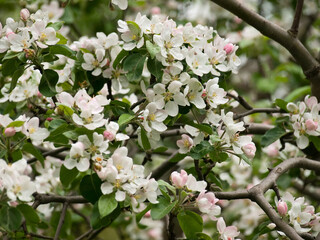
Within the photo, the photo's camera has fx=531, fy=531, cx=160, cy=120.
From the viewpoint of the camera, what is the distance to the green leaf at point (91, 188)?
1414 mm

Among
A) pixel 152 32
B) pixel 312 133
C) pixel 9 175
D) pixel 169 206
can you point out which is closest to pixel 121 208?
pixel 169 206

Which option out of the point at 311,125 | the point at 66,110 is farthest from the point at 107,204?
the point at 311,125

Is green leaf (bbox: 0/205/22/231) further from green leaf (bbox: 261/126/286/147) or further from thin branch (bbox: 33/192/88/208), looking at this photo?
green leaf (bbox: 261/126/286/147)

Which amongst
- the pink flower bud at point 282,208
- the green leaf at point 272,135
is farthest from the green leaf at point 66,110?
the green leaf at point 272,135

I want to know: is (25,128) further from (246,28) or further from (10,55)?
(246,28)

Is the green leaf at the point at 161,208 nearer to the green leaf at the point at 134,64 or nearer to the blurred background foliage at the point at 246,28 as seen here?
the green leaf at the point at 134,64

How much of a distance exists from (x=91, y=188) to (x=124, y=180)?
0.43ft

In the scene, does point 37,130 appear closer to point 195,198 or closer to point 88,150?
point 88,150

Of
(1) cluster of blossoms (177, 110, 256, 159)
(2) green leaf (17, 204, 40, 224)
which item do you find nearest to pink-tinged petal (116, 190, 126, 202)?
(2) green leaf (17, 204, 40, 224)

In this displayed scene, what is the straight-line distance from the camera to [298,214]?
156 cm

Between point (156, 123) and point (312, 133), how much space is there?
62cm

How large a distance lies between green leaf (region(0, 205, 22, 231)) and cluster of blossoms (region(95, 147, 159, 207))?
21 cm

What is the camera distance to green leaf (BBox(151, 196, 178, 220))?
1.39 metres

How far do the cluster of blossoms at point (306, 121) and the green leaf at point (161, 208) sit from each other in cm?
62
